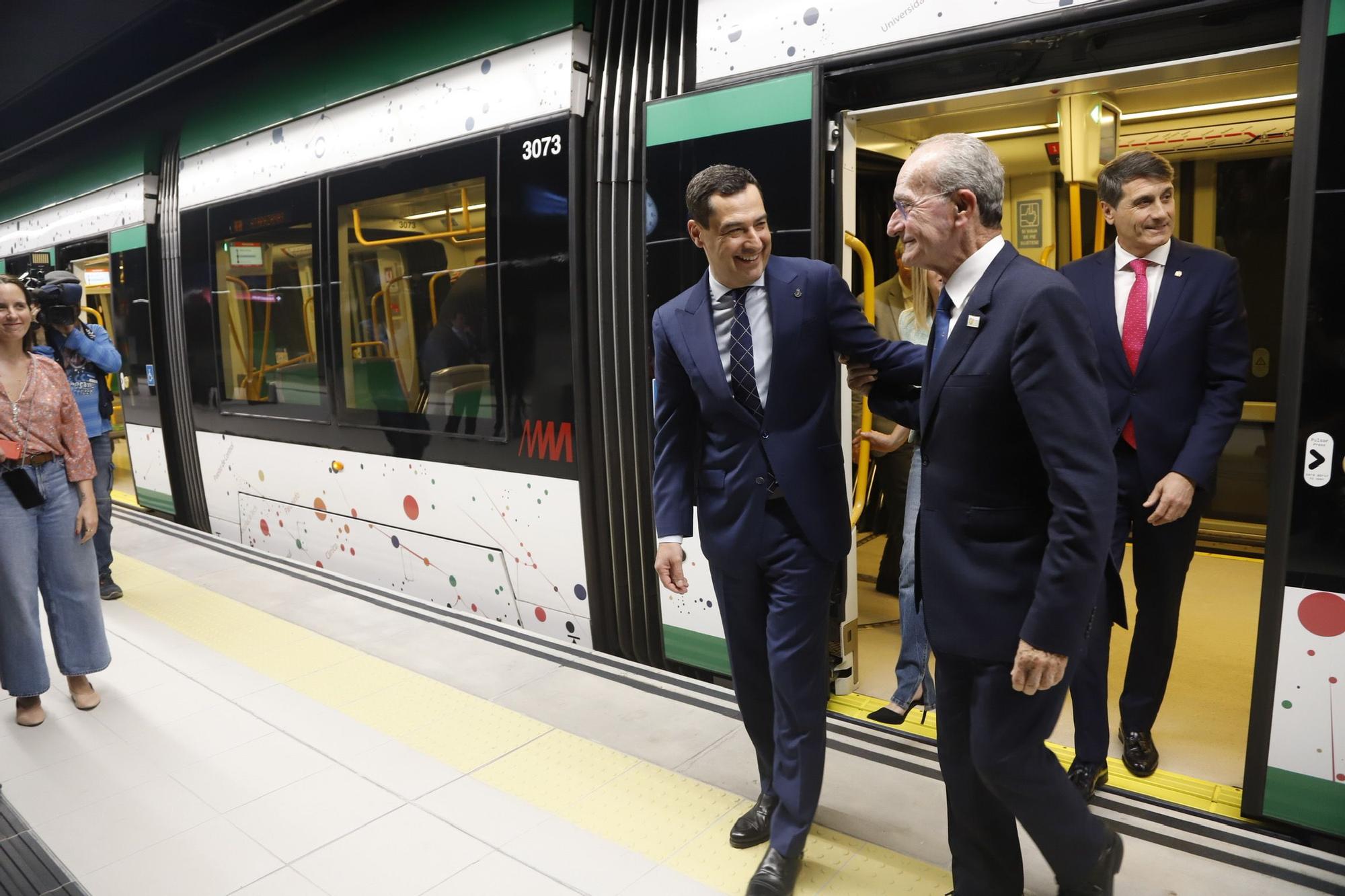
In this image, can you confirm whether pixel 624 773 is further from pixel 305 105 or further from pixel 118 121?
pixel 118 121

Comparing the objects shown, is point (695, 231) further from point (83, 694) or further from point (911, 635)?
point (83, 694)

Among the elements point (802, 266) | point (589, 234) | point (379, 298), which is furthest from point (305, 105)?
point (802, 266)

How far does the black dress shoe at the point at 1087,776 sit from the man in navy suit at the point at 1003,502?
65 cm

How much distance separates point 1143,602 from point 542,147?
8.56ft

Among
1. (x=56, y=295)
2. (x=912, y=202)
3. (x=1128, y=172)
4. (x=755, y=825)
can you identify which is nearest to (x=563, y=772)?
(x=755, y=825)

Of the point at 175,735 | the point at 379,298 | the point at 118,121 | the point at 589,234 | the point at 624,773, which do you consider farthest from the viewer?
the point at 118,121

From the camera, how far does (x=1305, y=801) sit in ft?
6.93

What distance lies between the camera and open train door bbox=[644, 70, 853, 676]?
276 centimetres

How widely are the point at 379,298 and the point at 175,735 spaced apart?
2168 mm

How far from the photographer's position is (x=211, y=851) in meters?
2.39

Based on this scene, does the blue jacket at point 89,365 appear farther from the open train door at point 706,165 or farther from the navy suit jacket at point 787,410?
the navy suit jacket at point 787,410

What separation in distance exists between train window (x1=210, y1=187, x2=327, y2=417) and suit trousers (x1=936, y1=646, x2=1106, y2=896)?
13.0ft

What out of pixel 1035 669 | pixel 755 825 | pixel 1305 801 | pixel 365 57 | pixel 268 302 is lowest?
pixel 755 825

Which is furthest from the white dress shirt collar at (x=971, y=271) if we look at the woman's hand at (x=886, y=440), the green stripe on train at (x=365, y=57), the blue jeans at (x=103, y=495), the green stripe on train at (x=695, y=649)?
the blue jeans at (x=103, y=495)
